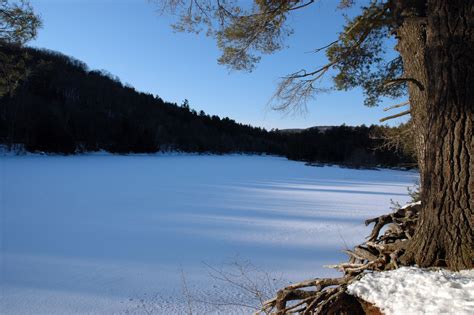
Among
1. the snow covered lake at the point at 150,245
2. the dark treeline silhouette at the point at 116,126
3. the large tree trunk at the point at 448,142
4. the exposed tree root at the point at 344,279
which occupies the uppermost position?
the dark treeline silhouette at the point at 116,126

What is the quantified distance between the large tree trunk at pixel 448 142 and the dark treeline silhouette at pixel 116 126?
24658 mm

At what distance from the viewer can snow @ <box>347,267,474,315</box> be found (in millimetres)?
1239

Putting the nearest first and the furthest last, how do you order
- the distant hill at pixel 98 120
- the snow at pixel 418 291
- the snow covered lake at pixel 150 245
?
the snow at pixel 418 291
the snow covered lake at pixel 150 245
the distant hill at pixel 98 120

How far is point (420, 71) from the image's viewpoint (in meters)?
1.94

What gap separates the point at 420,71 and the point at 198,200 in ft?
31.6

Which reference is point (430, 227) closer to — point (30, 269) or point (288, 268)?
point (288, 268)

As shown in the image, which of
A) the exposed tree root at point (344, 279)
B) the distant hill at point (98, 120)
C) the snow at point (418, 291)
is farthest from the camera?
the distant hill at point (98, 120)

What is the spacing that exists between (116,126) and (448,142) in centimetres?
5264

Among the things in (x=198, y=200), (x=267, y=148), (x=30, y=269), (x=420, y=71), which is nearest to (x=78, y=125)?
(x=198, y=200)

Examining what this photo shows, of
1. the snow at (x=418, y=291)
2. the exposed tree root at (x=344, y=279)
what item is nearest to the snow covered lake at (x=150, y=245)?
the exposed tree root at (x=344, y=279)

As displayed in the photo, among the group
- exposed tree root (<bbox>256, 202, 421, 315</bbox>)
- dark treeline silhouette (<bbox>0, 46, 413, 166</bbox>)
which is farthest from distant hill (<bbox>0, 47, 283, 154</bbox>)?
exposed tree root (<bbox>256, 202, 421, 315</bbox>)

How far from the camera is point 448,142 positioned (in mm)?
1661

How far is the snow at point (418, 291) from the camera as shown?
124 centimetres

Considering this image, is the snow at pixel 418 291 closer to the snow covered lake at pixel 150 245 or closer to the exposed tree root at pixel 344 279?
the exposed tree root at pixel 344 279
